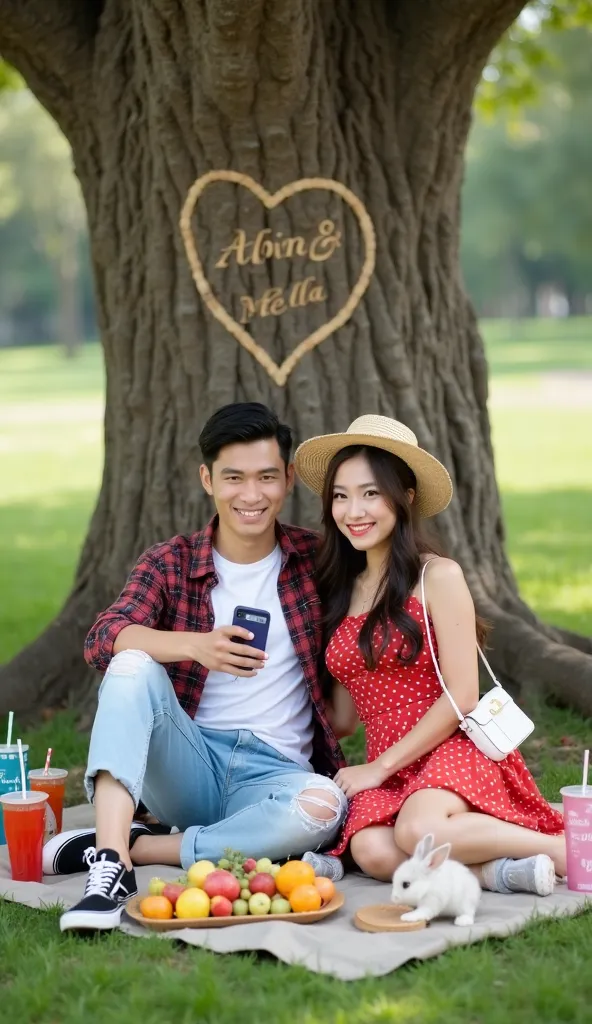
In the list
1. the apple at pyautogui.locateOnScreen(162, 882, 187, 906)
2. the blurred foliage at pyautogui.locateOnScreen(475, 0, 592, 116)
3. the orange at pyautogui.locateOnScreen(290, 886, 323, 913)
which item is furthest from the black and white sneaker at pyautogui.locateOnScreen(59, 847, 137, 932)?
the blurred foliage at pyautogui.locateOnScreen(475, 0, 592, 116)

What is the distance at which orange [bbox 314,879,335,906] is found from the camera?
3510 millimetres

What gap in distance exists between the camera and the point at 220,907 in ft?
11.3

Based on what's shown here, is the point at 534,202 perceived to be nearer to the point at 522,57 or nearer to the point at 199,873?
the point at 522,57

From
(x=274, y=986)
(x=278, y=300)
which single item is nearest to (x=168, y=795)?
(x=274, y=986)

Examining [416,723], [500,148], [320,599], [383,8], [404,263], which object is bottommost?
[416,723]

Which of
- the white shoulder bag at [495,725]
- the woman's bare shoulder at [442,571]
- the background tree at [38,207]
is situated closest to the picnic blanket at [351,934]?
the white shoulder bag at [495,725]

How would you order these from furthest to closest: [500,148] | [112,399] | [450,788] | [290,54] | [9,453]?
[500,148] < [9,453] < [112,399] < [290,54] < [450,788]

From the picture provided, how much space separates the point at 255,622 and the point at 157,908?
0.83m

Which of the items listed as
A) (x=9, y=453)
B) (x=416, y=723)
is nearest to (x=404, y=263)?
(x=416, y=723)

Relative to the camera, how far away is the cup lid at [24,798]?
12.4ft

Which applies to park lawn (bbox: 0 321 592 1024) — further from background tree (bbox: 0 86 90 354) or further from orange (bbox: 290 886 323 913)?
background tree (bbox: 0 86 90 354)

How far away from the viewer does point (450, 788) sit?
3727 mm

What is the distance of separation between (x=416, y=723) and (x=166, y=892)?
0.92m

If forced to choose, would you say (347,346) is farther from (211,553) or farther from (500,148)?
(500,148)
